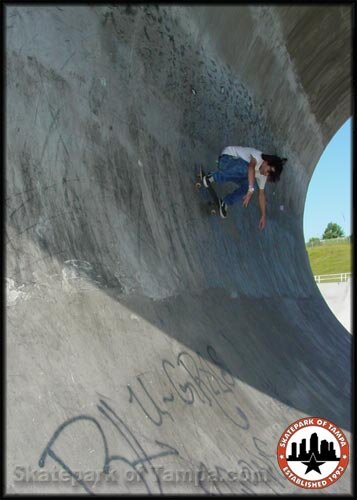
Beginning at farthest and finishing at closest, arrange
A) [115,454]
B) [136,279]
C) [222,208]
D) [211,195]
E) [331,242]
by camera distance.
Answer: [331,242] < [222,208] < [211,195] < [136,279] < [115,454]

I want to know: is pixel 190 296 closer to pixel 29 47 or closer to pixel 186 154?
pixel 186 154

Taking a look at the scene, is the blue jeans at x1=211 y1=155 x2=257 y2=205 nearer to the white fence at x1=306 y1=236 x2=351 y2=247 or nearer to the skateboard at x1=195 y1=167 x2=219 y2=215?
the skateboard at x1=195 y1=167 x2=219 y2=215

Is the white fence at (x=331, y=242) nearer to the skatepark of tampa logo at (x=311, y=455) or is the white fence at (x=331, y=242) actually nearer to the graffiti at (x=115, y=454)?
the skatepark of tampa logo at (x=311, y=455)

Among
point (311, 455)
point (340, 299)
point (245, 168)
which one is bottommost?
point (311, 455)

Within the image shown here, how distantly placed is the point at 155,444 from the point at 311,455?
4.22ft

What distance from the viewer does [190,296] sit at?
416 cm

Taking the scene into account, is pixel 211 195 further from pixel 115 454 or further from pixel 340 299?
pixel 340 299

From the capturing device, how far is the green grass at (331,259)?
152 feet

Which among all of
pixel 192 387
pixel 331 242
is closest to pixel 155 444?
pixel 192 387

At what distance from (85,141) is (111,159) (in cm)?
31

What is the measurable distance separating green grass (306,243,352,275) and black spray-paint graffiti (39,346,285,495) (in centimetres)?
4317

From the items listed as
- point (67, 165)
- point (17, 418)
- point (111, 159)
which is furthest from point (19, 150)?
point (17, 418)

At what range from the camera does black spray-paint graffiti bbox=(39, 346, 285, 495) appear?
8.09 feet

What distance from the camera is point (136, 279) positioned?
3.61 m
